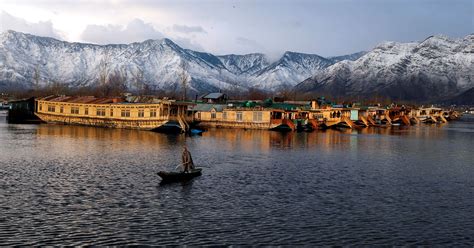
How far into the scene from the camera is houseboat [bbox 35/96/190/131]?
323ft

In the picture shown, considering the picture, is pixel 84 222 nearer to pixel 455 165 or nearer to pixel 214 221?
pixel 214 221

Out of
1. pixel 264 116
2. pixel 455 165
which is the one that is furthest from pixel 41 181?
pixel 264 116

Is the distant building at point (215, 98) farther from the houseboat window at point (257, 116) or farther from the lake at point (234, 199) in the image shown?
the lake at point (234, 199)

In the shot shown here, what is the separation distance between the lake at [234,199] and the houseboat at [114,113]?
35.7 meters

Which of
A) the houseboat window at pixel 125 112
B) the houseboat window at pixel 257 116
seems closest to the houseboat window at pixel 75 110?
the houseboat window at pixel 125 112

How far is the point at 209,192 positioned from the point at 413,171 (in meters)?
24.8

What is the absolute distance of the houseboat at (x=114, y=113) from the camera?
98.3 m

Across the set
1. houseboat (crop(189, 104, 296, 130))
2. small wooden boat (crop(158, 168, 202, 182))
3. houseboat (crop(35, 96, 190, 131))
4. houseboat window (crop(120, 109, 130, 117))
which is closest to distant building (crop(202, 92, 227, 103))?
houseboat (crop(189, 104, 296, 130))

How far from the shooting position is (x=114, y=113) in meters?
108

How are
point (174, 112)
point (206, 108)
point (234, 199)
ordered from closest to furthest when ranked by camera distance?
point (234, 199)
point (174, 112)
point (206, 108)

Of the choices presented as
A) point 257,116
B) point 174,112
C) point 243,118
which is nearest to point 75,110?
point 174,112

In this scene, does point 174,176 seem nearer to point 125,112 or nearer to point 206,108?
point 125,112

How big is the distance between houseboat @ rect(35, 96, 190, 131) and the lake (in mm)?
35727

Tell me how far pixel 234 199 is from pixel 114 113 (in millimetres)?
77608
